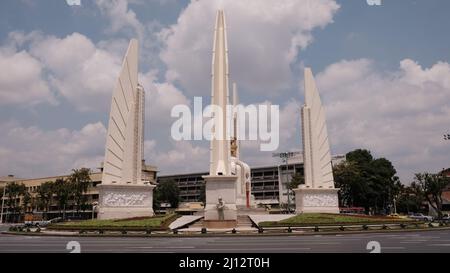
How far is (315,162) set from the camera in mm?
40781

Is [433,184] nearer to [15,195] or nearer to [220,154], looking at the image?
[220,154]

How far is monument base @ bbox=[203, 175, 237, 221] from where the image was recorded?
31.3 meters

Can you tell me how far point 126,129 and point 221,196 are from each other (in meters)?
12.4

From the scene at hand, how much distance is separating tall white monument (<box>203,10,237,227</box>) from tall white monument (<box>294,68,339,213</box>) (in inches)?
375

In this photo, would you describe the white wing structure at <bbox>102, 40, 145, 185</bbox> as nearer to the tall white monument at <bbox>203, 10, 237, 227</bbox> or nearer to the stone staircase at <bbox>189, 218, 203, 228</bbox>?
the stone staircase at <bbox>189, 218, 203, 228</bbox>

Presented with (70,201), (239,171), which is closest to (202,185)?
(70,201)

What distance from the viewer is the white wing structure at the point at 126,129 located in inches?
1415

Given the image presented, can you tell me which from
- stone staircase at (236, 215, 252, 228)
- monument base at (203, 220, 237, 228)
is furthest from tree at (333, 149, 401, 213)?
monument base at (203, 220, 237, 228)

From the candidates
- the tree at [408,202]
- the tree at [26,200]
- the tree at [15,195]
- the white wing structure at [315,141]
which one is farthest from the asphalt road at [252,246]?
the tree at [26,200]

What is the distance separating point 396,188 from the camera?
6234 centimetres
